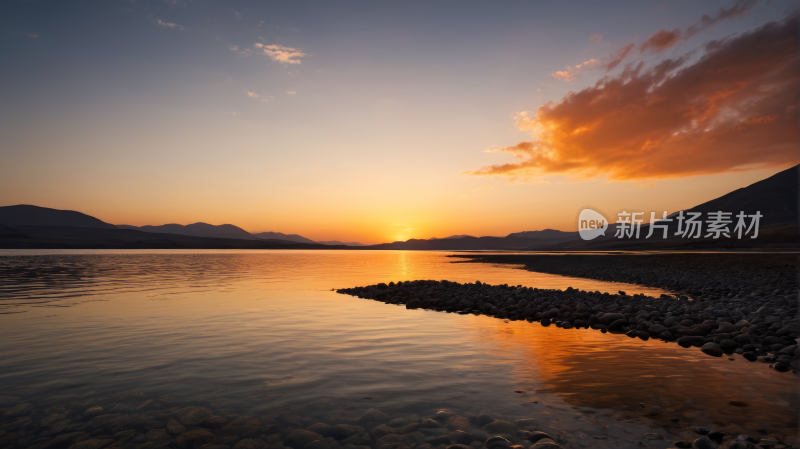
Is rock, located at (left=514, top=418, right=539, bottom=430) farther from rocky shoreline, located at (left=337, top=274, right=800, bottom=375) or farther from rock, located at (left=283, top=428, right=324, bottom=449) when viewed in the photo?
rocky shoreline, located at (left=337, top=274, right=800, bottom=375)

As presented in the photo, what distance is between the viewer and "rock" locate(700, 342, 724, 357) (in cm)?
1143

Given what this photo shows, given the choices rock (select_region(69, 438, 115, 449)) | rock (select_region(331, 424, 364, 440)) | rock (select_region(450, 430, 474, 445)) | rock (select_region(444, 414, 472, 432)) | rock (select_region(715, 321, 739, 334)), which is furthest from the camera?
rock (select_region(715, 321, 739, 334))

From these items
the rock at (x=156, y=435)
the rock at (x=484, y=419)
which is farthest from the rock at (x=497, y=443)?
the rock at (x=156, y=435)

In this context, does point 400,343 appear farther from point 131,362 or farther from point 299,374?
point 131,362

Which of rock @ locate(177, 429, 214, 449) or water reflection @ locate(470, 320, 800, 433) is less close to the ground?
rock @ locate(177, 429, 214, 449)

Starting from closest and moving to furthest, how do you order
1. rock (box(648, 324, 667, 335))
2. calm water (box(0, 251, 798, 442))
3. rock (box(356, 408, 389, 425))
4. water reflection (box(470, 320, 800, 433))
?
rock (box(356, 408, 389, 425))
water reflection (box(470, 320, 800, 433))
calm water (box(0, 251, 798, 442))
rock (box(648, 324, 667, 335))

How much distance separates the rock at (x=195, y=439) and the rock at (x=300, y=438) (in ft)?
4.00

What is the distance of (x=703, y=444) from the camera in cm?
578

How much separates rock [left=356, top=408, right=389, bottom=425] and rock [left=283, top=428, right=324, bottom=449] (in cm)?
90

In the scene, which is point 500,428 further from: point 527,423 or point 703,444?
point 703,444

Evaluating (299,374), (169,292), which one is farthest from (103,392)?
(169,292)

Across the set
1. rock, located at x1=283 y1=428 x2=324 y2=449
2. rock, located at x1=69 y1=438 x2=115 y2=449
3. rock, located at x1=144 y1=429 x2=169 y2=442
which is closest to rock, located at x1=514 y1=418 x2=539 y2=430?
rock, located at x1=283 y1=428 x2=324 y2=449

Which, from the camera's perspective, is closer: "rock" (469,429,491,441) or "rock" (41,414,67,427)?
"rock" (469,429,491,441)

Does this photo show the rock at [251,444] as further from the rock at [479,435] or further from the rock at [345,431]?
the rock at [479,435]
